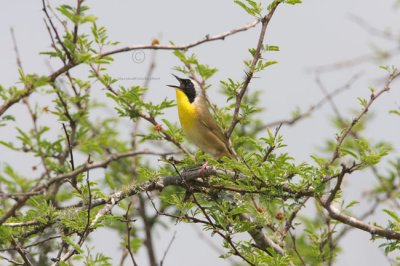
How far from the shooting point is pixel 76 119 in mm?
6277

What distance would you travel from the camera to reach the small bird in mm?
6504

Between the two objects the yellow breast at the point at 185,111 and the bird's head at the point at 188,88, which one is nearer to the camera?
the yellow breast at the point at 185,111

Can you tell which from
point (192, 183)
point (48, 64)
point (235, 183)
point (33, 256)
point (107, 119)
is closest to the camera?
point (235, 183)

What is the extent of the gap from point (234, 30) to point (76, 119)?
8.13 ft

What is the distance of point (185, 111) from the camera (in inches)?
277

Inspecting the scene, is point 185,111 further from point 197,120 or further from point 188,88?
point 188,88

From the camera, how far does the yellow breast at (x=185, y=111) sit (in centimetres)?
689

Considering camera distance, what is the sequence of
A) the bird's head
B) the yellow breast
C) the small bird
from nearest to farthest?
the small bird
the yellow breast
the bird's head

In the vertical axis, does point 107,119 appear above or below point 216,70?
above

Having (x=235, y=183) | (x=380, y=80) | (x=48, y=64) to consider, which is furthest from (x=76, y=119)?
(x=380, y=80)

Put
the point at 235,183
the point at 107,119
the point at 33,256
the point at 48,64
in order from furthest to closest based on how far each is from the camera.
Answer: the point at 107,119 < the point at 48,64 < the point at 33,256 < the point at 235,183

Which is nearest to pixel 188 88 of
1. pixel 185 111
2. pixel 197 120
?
pixel 185 111

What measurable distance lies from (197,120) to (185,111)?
18 centimetres

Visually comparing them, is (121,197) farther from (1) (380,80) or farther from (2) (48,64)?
(2) (48,64)
